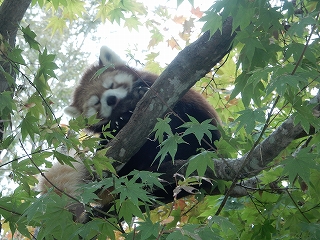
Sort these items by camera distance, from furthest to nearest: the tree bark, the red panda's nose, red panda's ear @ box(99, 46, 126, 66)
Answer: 1. red panda's ear @ box(99, 46, 126, 66)
2. the red panda's nose
3. the tree bark

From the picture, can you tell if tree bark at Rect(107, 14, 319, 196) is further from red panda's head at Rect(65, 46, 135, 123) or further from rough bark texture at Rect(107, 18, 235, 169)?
red panda's head at Rect(65, 46, 135, 123)

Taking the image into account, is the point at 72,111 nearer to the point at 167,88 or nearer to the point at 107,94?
the point at 107,94

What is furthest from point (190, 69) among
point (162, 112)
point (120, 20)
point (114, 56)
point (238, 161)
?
point (114, 56)

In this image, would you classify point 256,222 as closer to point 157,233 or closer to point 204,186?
point 204,186

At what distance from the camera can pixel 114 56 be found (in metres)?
4.80

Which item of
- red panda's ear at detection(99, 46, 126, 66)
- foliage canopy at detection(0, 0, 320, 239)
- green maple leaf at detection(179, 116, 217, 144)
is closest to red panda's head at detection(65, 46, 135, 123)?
red panda's ear at detection(99, 46, 126, 66)

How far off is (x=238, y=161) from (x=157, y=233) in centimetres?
107

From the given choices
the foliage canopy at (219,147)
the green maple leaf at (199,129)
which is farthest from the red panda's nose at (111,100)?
the green maple leaf at (199,129)

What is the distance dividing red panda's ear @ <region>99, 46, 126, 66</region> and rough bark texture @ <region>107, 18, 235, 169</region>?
1988 mm

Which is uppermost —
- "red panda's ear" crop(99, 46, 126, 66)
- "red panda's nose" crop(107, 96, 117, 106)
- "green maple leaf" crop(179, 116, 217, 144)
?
"red panda's ear" crop(99, 46, 126, 66)

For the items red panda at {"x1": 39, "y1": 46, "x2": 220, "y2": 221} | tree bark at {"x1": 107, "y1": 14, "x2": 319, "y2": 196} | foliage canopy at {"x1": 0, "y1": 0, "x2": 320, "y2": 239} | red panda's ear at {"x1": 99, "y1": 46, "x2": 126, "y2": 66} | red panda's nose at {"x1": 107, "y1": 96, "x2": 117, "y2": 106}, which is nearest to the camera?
foliage canopy at {"x1": 0, "y1": 0, "x2": 320, "y2": 239}

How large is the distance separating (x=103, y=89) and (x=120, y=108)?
0.66 m

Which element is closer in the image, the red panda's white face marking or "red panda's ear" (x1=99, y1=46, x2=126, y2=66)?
the red panda's white face marking

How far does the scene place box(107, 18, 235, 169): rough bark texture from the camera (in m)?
2.74
